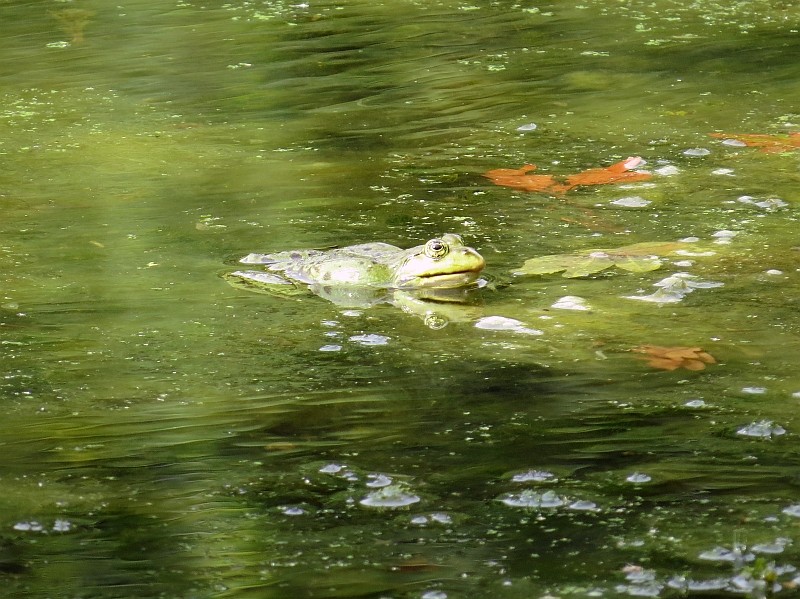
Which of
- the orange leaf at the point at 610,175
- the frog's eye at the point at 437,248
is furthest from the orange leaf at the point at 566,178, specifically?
the frog's eye at the point at 437,248

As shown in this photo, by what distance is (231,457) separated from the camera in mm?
2939

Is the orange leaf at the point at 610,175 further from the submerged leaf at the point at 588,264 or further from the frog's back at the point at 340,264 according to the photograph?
the frog's back at the point at 340,264

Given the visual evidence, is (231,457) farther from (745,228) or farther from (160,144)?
(160,144)

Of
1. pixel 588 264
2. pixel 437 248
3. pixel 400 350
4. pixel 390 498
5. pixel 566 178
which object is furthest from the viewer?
pixel 566 178

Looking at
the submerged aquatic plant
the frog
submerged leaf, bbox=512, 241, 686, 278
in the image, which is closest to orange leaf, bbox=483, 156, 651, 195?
submerged leaf, bbox=512, 241, 686, 278

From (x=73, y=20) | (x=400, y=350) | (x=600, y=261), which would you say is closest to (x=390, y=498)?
(x=400, y=350)

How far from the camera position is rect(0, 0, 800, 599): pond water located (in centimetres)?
250

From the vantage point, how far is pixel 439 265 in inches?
167

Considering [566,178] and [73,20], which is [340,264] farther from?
[73,20]

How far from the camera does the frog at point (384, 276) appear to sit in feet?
13.9

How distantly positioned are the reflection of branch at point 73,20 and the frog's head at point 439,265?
549 centimetres

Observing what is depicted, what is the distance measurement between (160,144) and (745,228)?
3107 millimetres

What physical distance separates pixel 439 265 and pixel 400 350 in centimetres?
67

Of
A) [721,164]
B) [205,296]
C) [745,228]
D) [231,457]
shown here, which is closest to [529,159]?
[721,164]
